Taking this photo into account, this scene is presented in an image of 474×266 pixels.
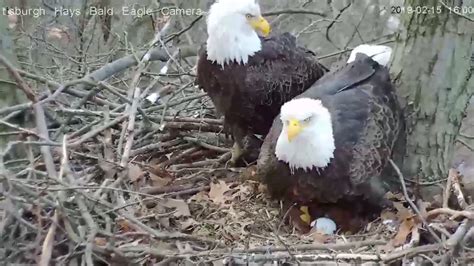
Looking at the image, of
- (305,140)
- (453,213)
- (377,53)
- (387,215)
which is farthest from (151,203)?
(377,53)

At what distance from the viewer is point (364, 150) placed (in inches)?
160

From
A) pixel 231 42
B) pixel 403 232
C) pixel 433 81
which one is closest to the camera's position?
pixel 403 232

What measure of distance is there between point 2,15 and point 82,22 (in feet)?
13.0

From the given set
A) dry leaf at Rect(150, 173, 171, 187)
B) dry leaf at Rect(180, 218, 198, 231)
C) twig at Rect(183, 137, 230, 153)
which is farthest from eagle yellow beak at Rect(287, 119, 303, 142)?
twig at Rect(183, 137, 230, 153)

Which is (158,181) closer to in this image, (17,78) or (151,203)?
(151,203)

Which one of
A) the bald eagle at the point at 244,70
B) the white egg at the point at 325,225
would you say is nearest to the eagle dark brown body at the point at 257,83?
the bald eagle at the point at 244,70

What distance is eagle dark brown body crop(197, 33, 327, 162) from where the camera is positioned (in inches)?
182

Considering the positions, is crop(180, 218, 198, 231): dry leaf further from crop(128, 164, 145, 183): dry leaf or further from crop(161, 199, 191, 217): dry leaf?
crop(128, 164, 145, 183): dry leaf

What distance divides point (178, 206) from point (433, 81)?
1.47 metres

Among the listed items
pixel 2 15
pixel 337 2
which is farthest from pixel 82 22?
pixel 2 15

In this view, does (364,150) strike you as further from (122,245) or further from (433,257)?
(122,245)

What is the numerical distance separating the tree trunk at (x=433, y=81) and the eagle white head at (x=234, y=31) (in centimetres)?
82

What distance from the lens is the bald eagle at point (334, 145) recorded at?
395 cm

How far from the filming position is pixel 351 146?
4.07m
